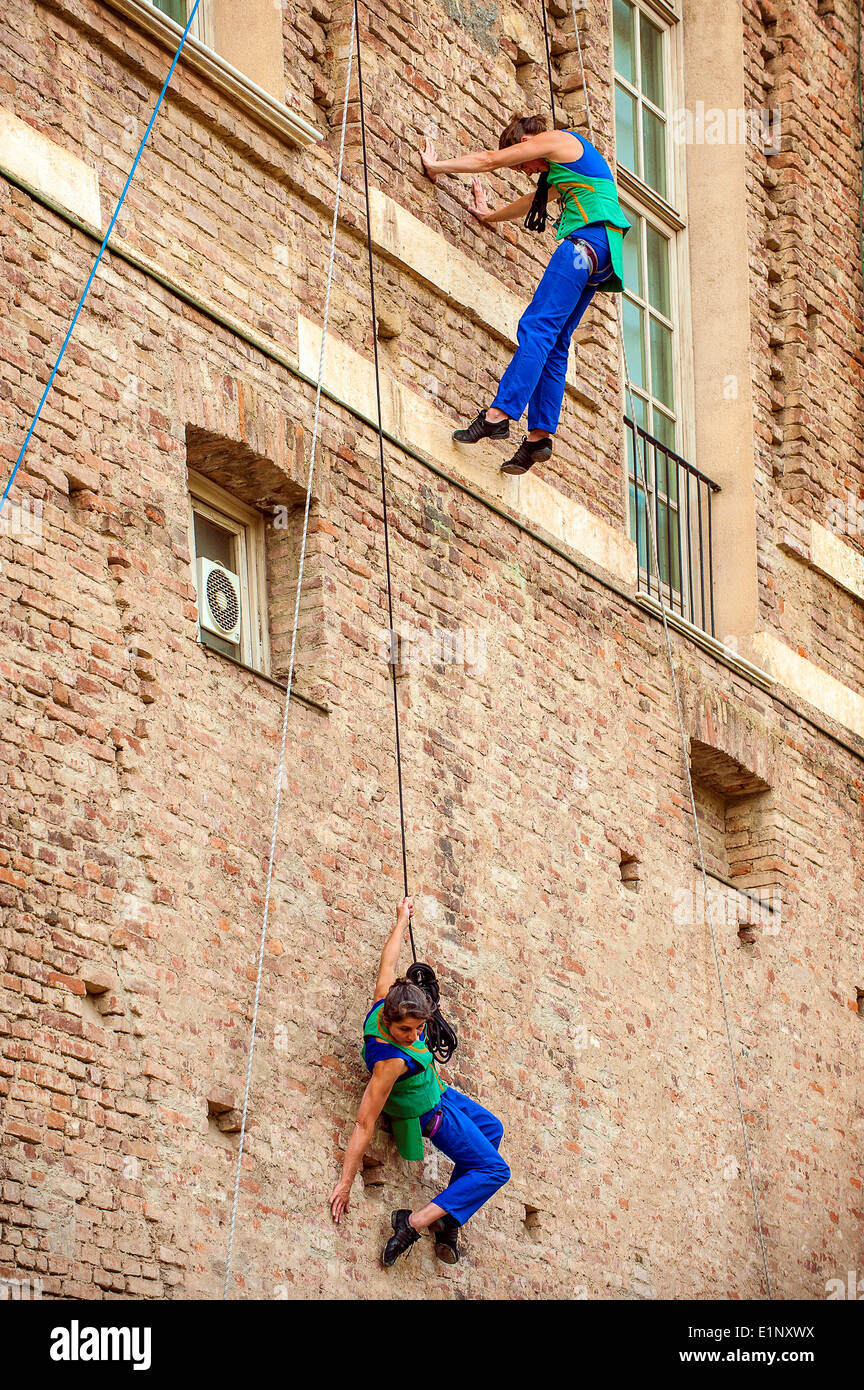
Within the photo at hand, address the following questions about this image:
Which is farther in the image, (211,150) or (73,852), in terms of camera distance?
(211,150)

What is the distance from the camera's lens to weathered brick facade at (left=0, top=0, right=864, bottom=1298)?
348 inches

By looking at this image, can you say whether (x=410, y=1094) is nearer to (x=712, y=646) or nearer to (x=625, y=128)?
(x=712, y=646)

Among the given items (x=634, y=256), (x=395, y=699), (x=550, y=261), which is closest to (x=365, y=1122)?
(x=395, y=699)

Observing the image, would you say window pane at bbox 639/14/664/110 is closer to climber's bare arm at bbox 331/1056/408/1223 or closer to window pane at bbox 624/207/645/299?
window pane at bbox 624/207/645/299

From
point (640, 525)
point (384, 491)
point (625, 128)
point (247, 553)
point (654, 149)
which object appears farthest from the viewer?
point (654, 149)

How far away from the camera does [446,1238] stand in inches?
396

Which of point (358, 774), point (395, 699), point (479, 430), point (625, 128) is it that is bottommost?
point (358, 774)

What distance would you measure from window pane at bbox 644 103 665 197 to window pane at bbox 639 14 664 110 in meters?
0.13

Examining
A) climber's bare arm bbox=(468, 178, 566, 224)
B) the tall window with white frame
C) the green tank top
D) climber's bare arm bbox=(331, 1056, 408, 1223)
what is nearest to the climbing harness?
the green tank top

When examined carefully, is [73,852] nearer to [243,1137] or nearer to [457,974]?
[243,1137]

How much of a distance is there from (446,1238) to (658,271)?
22.8 ft

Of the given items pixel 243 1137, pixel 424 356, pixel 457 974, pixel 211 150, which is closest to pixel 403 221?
pixel 424 356

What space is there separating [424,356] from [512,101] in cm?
191

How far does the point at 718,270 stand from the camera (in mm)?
15078
